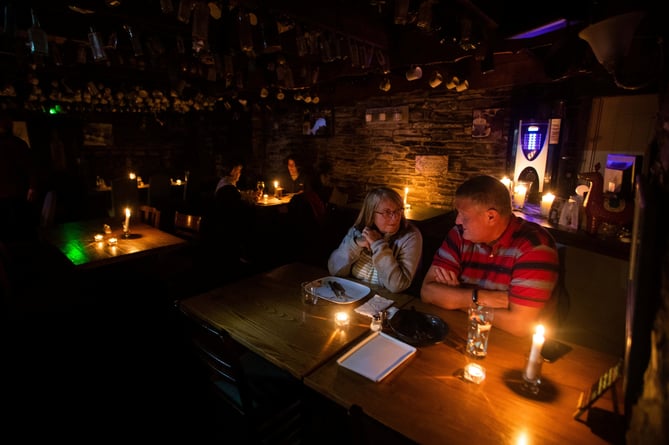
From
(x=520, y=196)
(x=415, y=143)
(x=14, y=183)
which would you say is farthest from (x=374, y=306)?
(x=14, y=183)

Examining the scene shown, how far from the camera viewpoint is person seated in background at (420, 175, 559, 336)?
190cm

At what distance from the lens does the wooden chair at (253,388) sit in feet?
5.49

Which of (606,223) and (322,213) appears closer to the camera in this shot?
(606,223)

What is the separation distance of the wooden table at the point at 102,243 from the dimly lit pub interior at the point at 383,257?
4cm

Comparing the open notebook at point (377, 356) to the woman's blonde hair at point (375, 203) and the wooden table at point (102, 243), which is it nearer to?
the woman's blonde hair at point (375, 203)

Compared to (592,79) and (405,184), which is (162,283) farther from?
(592,79)

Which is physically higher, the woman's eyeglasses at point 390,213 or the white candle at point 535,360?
the woman's eyeglasses at point 390,213

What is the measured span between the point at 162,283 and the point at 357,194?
4352mm

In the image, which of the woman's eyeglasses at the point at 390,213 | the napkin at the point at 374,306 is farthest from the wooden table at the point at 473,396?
the woman's eyeglasses at the point at 390,213

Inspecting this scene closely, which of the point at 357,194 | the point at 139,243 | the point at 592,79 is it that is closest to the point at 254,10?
the point at 139,243

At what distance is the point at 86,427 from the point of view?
8.12ft

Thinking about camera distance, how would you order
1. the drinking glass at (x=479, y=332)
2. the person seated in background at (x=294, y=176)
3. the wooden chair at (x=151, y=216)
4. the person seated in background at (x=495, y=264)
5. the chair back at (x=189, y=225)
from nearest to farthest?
the drinking glass at (x=479, y=332) → the person seated in background at (x=495, y=264) → the chair back at (x=189, y=225) → the wooden chair at (x=151, y=216) → the person seated in background at (x=294, y=176)

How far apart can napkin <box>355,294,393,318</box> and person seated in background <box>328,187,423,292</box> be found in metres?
0.18

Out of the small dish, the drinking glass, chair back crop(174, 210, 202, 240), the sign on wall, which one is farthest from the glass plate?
the sign on wall
